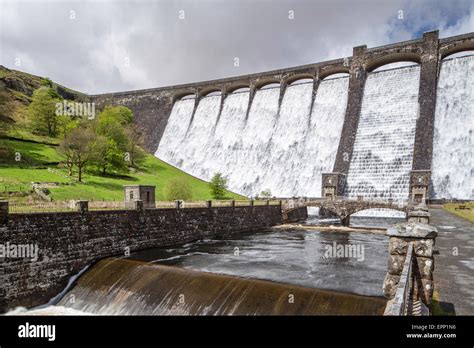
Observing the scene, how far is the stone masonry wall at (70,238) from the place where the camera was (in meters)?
16.4

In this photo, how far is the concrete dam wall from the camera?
44281 mm

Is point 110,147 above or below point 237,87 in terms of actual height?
below

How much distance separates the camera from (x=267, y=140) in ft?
199

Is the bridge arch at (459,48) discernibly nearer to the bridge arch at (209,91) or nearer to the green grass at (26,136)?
the bridge arch at (209,91)

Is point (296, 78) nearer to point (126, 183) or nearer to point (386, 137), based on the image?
point (386, 137)

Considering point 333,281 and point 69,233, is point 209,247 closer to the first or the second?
point 69,233

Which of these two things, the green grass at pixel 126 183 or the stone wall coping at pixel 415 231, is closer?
the stone wall coping at pixel 415 231

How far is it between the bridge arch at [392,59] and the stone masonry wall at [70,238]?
40.5 metres

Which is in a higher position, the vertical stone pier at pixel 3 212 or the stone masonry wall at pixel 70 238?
the vertical stone pier at pixel 3 212

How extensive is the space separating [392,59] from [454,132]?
1561cm

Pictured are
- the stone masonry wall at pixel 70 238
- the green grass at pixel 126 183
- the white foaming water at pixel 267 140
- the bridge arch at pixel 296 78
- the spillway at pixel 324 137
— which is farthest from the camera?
the bridge arch at pixel 296 78

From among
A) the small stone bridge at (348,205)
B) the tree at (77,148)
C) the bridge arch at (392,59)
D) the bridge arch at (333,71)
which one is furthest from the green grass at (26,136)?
the bridge arch at (392,59)

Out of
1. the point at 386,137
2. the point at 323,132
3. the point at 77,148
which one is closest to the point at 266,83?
the point at 323,132
